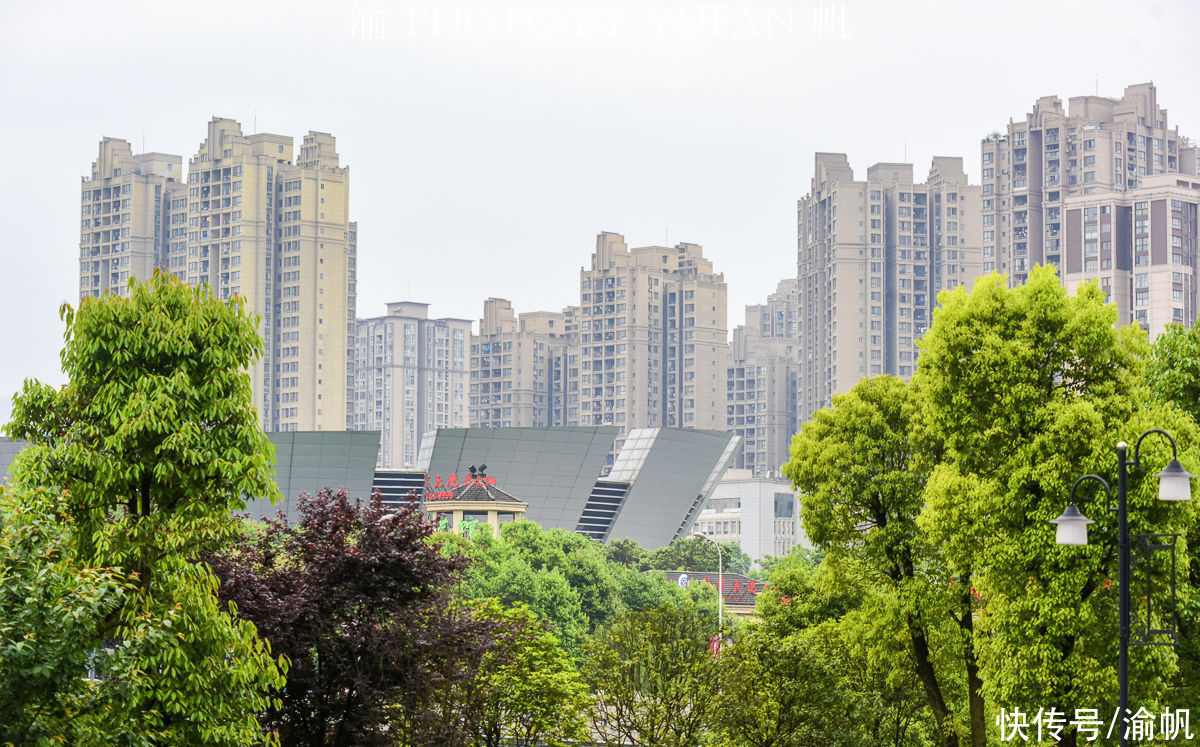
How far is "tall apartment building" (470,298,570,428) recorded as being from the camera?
592 feet

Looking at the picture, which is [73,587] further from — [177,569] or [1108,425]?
[1108,425]

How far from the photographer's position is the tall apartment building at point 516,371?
180m

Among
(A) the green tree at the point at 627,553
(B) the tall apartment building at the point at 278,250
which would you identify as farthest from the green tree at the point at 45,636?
(B) the tall apartment building at the point at 278,250

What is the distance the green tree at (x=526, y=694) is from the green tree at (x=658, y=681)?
561mm

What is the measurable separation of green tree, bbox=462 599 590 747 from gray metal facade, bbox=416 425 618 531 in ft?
223

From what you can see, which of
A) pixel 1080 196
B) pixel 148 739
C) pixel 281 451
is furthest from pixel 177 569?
pixel 1080 196

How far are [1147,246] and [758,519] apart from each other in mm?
49982

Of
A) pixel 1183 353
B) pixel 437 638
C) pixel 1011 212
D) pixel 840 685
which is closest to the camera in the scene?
pixel 437 638

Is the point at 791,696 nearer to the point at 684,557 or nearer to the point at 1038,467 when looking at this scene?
the point at 1038,467

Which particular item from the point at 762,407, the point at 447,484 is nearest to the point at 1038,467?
the point at 447,484

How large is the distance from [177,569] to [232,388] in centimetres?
184

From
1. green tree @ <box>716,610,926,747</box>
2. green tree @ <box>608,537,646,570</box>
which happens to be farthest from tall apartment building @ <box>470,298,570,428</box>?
green tree @ <box>716,610,926,747</box>

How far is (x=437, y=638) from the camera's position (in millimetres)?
16969

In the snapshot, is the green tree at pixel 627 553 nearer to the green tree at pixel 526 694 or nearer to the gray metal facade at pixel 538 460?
the gray metal facade at pixel 538 460
